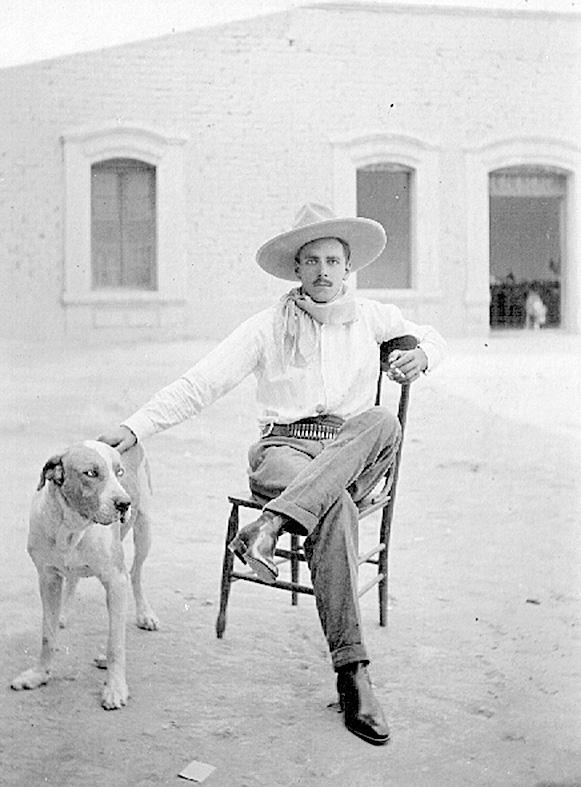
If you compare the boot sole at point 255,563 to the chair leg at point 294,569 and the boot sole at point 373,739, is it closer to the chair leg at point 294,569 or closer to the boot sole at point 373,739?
the boot sole at point 373,739

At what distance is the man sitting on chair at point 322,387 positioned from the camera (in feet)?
7.67

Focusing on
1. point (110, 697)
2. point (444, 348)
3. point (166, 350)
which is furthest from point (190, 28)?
point (110, 697)

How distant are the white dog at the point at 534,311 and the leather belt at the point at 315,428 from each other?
3.56 feet

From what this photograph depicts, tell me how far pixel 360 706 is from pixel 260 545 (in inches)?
18.1

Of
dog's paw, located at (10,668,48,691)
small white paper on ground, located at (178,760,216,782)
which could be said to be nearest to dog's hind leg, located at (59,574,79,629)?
dog's paw, located at (10,668,48,691)

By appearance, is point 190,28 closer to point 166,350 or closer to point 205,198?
point 205,198

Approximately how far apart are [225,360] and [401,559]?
1.16m

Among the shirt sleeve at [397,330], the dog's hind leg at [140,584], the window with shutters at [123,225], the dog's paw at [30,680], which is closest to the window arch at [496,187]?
the shirt sleeve at [397,330]

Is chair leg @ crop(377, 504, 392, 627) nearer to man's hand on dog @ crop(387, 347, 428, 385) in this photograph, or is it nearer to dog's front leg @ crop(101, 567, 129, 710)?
man's hand on dog @ crop(387, 347, 428, 385)

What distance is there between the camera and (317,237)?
267 centimetres

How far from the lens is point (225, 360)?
267 centimetres

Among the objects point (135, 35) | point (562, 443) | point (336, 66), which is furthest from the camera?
point (562, 443)

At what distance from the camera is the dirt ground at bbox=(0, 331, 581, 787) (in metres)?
2.14

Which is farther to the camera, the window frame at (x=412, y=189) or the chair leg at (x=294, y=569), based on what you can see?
the window frame at (x=412, y=189)
